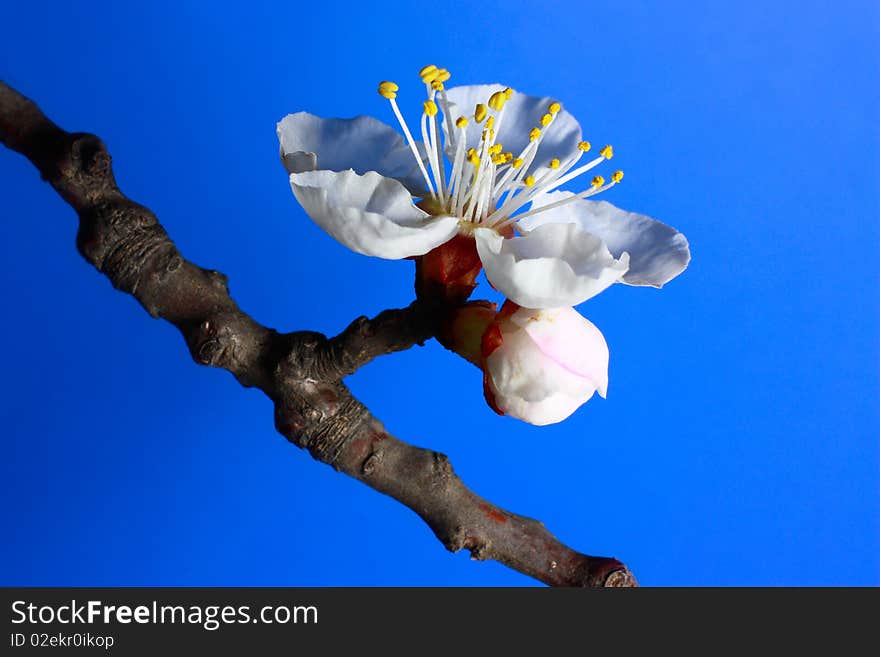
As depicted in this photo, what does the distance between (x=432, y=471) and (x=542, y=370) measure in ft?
0.57

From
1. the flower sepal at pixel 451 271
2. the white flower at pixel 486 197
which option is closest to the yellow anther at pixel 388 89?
the white flower at pixel 486 197

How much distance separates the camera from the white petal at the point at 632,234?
0.57 m

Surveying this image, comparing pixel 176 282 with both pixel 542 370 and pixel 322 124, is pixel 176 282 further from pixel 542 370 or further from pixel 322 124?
pixel 542 370

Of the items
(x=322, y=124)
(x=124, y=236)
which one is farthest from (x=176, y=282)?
(x=322, y=124)

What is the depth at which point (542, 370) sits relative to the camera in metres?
0.53

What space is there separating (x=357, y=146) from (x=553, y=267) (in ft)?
0.75

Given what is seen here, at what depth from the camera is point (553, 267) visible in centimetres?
48

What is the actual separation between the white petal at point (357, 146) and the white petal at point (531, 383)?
158 mm

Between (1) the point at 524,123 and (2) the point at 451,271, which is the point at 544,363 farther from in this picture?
(1) the point at 524,123

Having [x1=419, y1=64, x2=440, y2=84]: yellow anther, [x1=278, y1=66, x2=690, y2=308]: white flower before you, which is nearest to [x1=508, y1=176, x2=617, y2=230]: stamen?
[x1=278, y1=66, x2=690, y2=308]: white flower

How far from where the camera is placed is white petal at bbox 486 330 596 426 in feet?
1.74

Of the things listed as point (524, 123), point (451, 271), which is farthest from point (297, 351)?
point (524, 123)

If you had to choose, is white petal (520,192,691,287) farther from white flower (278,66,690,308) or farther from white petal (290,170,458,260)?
white petal (290,170,458,260)
